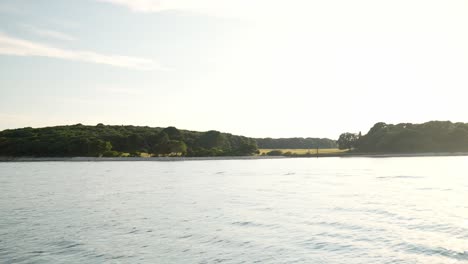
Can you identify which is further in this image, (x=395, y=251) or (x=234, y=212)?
(x=234, y=212)

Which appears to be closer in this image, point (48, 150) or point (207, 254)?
point (207, 254)

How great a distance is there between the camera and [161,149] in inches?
7810

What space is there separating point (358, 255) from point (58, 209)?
24.6 meters

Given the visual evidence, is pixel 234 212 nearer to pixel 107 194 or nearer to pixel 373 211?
pixel 373 211

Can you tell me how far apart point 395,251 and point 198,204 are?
20.9 m

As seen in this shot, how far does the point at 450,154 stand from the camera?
197375 mm

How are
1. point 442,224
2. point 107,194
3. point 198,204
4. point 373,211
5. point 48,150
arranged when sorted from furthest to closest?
point 48,150 < point 107,194 < point 198,204 < point 373,211 < point 442,224

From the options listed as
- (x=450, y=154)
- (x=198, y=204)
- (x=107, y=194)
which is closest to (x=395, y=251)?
(x=198, y=204)

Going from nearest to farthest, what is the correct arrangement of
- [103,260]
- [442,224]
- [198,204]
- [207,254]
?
1. [103,260]
2. [207,254]
3. [442,224]
4. [198,204]

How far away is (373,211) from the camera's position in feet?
105

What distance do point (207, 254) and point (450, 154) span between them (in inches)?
8136

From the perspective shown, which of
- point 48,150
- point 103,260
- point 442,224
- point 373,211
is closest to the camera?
point 103,260

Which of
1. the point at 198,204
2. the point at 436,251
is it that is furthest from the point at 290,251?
the point at 198,204

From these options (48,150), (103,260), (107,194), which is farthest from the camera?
(48,150)
